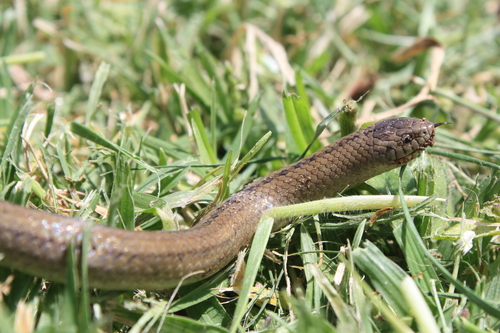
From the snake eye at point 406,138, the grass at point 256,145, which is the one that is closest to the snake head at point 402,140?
the snake eye at point 406,138

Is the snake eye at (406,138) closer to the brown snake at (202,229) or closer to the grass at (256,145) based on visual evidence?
the brown snake at (202,229)

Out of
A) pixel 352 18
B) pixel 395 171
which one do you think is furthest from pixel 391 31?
pixel 395 171

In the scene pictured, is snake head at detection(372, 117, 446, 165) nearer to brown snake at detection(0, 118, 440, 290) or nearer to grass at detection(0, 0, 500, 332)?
brown snake at detection(0, 118, 440, 290)

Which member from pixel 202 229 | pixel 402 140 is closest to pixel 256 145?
pixel 202 229

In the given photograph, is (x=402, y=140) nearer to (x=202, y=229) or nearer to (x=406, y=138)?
(x=406, y=138)

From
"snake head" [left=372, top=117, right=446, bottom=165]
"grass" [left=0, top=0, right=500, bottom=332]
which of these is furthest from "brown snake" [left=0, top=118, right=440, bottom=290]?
"grass" [left=0, top=0, right=500, bottom=332]

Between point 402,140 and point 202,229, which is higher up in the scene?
point 402,140
